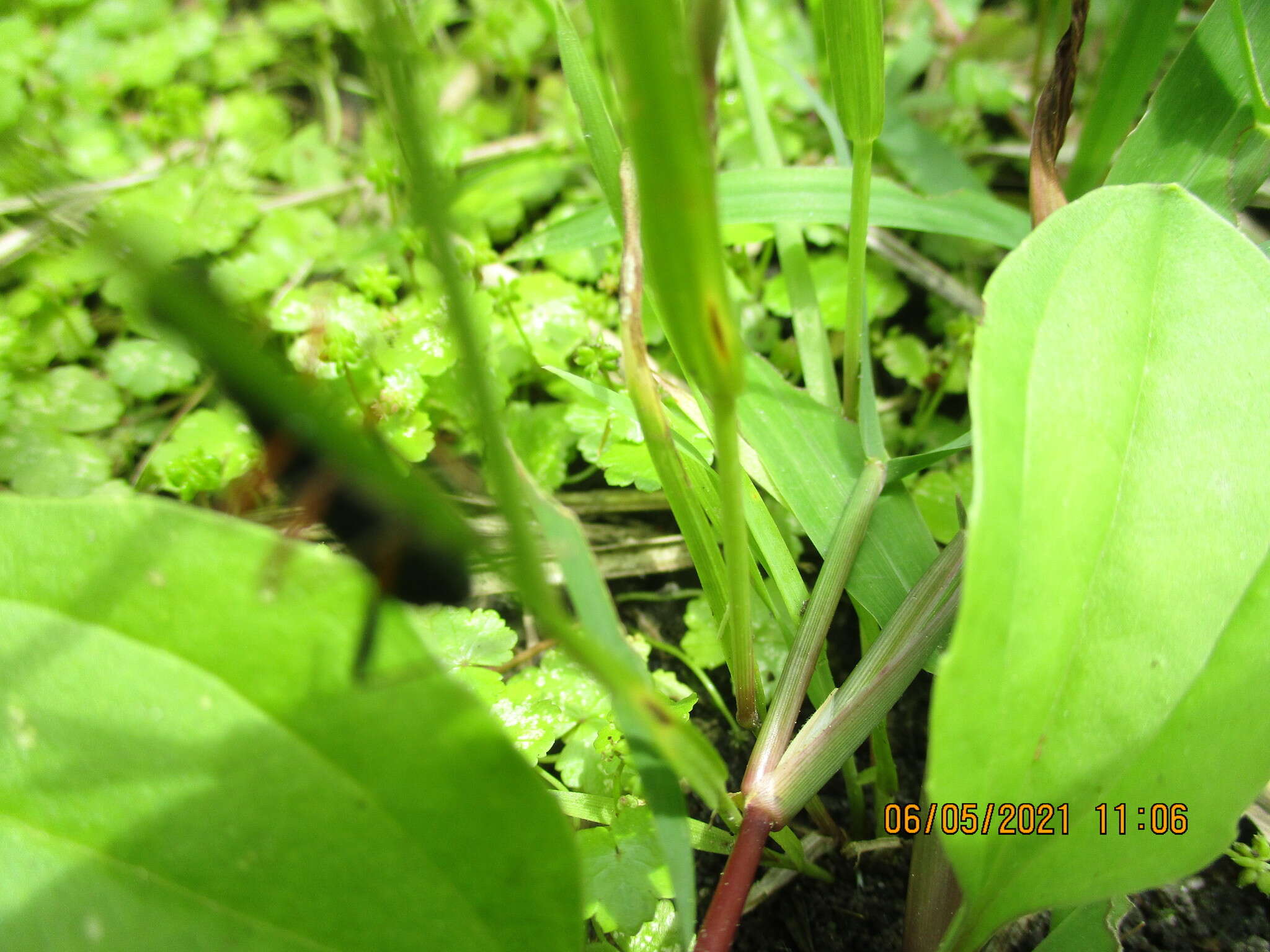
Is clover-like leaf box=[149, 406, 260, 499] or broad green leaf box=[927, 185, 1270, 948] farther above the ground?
clover-like leaf box=[149, 406, 260, 499]

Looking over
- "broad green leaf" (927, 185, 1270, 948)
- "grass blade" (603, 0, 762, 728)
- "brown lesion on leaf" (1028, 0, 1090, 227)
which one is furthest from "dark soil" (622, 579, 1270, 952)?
"brown lesion on leaf" (1028, 0, 1090, 227)

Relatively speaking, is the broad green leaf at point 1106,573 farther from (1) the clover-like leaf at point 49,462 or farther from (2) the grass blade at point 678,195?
(1) the clover-like leaf at point 49,462

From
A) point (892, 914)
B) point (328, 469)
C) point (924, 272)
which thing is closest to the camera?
point (328, 469)

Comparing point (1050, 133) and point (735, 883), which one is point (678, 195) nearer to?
point (735, 883)

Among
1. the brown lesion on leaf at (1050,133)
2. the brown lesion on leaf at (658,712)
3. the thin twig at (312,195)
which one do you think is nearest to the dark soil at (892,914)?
the brown lesion on leaf at (658,712)

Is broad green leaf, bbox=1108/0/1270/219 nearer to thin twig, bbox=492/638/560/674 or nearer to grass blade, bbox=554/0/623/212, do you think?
grass blade, bbox=554/0/623/212

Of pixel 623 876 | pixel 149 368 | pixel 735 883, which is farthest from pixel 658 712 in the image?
pixel 149 368

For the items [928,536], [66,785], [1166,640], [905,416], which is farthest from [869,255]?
[66,785]
